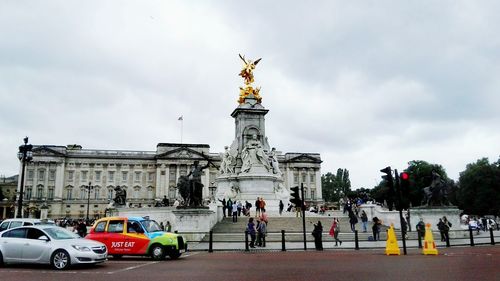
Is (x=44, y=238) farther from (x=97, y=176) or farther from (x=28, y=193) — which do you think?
(x=28, y=193)

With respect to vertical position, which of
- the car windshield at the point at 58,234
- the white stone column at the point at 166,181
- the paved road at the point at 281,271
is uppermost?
the white stone column at the point at 166,181

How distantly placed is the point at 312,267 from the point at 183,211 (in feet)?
53.2

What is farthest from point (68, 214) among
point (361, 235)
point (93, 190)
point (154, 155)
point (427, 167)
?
point (361, 235)

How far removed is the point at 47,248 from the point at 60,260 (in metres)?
0.58

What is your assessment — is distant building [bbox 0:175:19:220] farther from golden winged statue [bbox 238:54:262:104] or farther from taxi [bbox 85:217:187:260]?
taxi [bbox 85:217:187:260]

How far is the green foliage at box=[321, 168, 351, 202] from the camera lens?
5329 inches

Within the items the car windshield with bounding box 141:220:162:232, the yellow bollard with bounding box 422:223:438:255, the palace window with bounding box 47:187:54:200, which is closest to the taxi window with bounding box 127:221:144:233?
the car windshield with bounding box 141:220:162:232

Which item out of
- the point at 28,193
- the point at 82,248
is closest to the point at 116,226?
the point at 82,248

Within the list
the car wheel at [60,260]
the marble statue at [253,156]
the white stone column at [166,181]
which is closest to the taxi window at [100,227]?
the car wheel at [60,260]

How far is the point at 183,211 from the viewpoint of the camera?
1109 inches

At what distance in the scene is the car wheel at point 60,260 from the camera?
502 inches

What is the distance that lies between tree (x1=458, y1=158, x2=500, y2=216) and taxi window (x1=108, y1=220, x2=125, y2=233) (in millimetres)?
68422

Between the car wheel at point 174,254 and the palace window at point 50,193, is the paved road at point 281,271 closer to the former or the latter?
the car wheel at point 174,254

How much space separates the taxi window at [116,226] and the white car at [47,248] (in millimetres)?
3372
